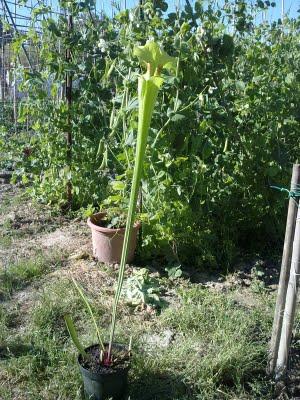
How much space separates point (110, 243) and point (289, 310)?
5.72 feet

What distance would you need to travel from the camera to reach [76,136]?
453cm

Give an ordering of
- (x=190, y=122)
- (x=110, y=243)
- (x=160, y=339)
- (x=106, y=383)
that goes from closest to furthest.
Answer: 1. (x=106, y=383)
2. (x=160, y=339)
3. (x=190, y=122)
4. (x=110, y=243)

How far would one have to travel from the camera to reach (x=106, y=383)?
7.29 ft

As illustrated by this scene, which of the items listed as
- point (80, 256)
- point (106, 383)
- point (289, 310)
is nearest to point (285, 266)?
point (289, 310)

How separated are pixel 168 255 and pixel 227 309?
0.85 metres

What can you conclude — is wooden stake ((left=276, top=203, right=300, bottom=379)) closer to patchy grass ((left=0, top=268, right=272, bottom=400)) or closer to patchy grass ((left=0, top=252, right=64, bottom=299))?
patchy grass ((left=0, top=268, right=272, bottom=400))

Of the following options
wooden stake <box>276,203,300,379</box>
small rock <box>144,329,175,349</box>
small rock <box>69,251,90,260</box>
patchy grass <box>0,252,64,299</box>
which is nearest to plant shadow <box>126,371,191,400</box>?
small rock <box>144,329,175,349</box>

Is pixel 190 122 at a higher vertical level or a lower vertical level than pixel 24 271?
higher

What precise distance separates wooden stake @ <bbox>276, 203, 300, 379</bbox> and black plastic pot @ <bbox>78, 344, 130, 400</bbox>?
793 millimetres

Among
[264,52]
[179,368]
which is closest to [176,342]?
[179,368]

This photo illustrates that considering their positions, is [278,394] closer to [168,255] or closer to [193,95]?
[168,255]

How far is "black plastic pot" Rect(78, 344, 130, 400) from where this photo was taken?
87.2 inches

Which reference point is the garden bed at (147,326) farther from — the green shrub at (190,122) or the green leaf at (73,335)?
the green shrub at (190,122)

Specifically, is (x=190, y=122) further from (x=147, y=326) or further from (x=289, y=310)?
(x=289, y=310)
